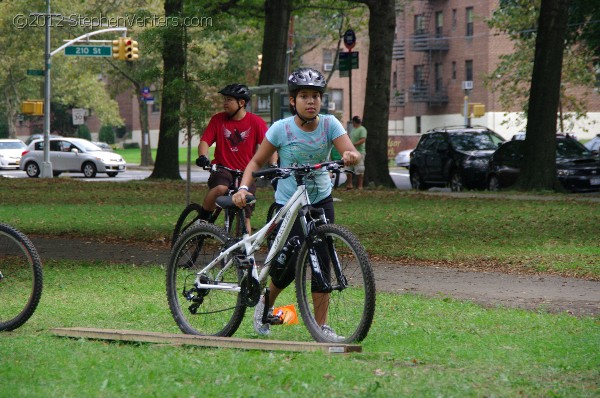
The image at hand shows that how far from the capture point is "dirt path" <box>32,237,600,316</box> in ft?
34.7

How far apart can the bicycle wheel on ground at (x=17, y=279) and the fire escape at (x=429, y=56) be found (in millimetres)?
65809

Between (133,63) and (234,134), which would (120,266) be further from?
(133,63)

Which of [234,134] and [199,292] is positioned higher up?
[234,134]

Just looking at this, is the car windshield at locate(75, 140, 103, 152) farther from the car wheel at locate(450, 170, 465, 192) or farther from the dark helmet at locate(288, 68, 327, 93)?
the dark helmet at locate(288, 68, 327, 93)

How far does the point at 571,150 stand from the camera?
3117cm

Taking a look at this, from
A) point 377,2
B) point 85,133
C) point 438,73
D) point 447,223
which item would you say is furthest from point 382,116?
point 85,133

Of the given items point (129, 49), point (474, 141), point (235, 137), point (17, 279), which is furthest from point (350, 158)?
point (129, 49)

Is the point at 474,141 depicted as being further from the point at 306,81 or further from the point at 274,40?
the point at 306,81

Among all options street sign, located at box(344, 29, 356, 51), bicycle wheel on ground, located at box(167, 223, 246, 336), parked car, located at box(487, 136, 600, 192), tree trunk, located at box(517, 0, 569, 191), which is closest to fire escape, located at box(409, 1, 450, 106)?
street sign, located at box(344, 29, 356, 51)

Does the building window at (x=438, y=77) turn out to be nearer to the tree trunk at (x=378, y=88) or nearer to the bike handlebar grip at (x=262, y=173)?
the tree trunk at (x=378, y=88)

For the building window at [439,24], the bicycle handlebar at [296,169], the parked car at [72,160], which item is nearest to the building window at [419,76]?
the building window at [439,24]

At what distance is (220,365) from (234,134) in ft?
17.6

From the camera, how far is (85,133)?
335 ft

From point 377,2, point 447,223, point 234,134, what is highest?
point 377,2
